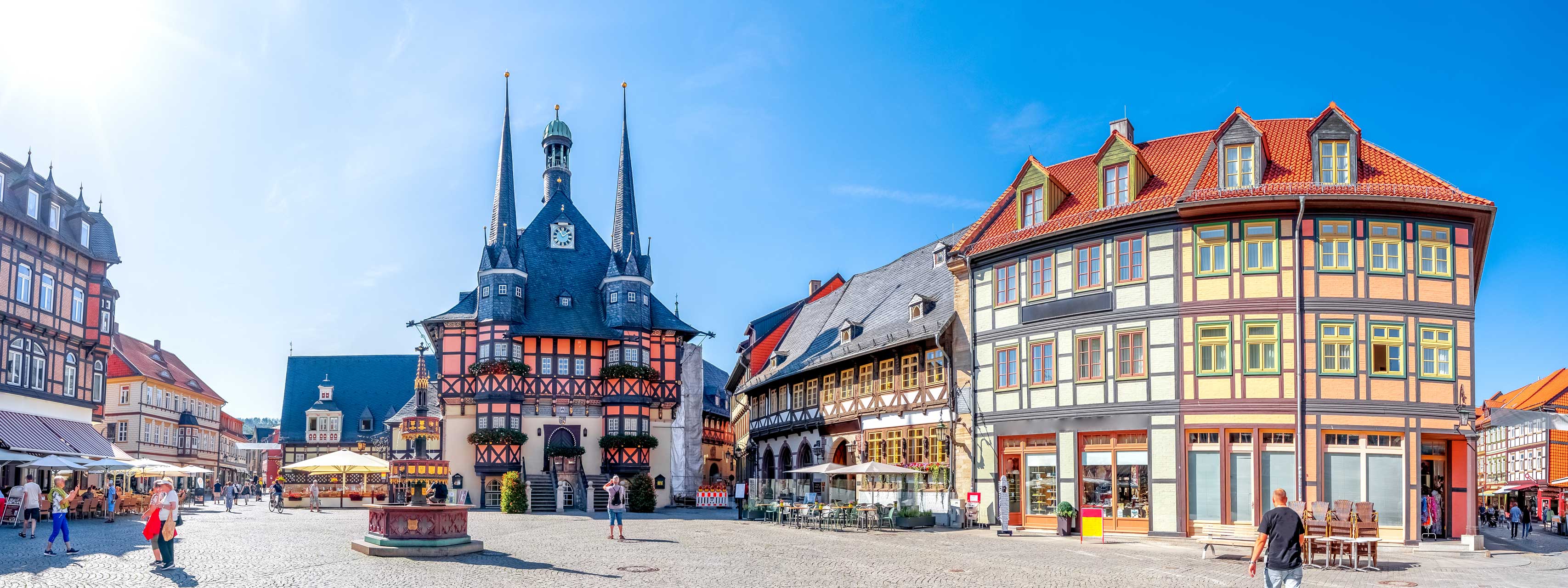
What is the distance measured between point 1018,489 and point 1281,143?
10.9 metres

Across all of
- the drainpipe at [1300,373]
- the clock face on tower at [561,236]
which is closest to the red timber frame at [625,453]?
the clock face on tower at [561,236]

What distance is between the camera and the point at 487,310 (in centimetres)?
5069

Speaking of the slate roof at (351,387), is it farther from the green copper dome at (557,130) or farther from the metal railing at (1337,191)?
the metal railing at (1337,191)

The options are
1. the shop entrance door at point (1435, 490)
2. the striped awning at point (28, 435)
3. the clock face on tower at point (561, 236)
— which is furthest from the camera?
the clock face on tower at point (561, 236)

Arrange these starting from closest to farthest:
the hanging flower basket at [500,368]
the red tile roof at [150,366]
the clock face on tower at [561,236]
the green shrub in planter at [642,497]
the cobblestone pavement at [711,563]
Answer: the cobblestone pavement at [711,563] < the green shrub in planter at [642,497] < the hanging flower basket at [500,368] < the clock face on tower at [561,236] < the red tile roof at [150,366]

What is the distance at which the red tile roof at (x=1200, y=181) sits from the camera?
27.7 metres

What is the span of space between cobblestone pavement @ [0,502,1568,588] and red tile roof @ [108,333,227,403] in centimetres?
4687

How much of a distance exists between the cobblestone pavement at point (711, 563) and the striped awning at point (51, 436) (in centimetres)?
1011

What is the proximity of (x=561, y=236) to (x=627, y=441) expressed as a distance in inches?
412

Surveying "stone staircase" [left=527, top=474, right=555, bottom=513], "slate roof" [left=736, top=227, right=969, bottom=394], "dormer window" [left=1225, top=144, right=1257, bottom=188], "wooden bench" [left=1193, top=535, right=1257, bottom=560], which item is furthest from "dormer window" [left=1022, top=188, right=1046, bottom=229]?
"stone staircase" [left=527, top=474, right=555, bottom=513]

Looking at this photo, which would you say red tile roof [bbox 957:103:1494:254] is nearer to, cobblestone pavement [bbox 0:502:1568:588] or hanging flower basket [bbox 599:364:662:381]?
cobblestone pavement [bbox 0:502:1568:588]

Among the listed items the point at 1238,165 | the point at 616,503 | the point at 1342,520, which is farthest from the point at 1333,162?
the point at 616,503

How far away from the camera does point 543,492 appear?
4875 centimetres

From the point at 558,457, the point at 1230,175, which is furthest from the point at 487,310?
the point at 1230,175
